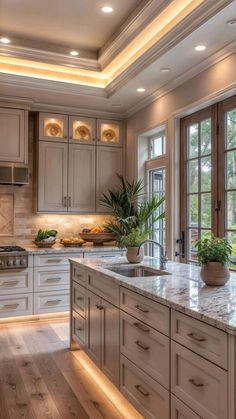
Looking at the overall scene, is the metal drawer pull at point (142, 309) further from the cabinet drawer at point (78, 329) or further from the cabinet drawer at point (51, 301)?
the cabinet drawer at point (51, 301)

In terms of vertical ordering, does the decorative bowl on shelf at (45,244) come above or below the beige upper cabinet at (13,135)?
below

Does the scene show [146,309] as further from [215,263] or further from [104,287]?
[104,287]

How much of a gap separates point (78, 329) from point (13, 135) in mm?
2709

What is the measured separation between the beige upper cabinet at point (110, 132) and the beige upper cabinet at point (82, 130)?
0.13m

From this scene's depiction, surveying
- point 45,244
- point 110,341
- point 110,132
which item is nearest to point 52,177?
point 45,244

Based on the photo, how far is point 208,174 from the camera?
3.85 meters

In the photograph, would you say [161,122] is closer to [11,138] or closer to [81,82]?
[81,82]

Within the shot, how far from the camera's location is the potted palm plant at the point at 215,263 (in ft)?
7.30

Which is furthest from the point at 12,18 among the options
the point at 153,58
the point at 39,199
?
the point at 39,199

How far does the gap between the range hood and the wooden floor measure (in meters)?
1.87

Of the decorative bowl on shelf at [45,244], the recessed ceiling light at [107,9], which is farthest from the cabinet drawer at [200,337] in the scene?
the decorative bowl on shelf at [45,244]

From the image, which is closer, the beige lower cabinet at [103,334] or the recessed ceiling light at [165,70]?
the beige lower cabinet at [103,334]

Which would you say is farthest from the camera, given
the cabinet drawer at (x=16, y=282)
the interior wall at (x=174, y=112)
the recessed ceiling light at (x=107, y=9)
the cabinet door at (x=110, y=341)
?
the cabinet drawer at (x=16, y=282)

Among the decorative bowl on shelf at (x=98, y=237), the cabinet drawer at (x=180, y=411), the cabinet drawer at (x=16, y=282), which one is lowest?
Answer: the cabinet drawer at (x=180, y=411)
